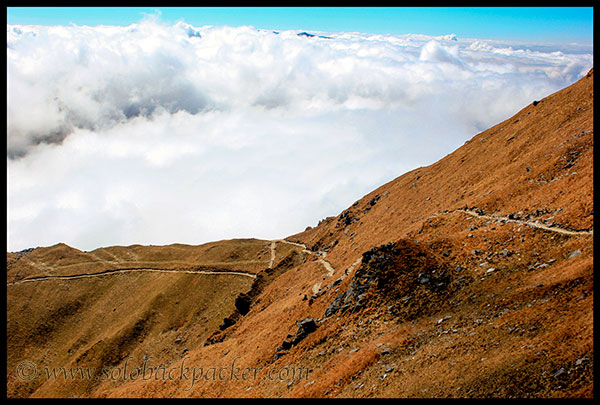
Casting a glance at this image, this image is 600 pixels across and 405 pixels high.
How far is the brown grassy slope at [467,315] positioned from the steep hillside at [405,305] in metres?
0.12

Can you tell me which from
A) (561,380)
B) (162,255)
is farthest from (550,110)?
(162,255)

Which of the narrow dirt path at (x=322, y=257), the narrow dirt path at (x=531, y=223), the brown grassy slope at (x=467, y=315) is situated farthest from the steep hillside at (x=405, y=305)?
the narrow dirt path at (x=322, y=257)

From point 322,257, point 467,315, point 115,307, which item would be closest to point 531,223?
point 467,315

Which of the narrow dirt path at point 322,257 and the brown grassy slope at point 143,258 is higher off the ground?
the brown grassy slope at point 143,258

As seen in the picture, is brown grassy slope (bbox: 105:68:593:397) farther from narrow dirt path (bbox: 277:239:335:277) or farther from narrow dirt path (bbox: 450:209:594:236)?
narrow dirt path (bbox: 277:239:335:277)

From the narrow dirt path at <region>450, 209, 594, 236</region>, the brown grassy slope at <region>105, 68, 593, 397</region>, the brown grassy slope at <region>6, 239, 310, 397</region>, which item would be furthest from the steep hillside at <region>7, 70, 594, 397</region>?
the brown grassy slope at <region>6, 239, 310, 397</region>

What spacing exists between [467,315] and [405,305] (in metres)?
5.01

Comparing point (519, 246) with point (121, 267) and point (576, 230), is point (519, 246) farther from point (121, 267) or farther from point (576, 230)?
point (121, 267)

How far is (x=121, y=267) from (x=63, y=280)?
13189 mm

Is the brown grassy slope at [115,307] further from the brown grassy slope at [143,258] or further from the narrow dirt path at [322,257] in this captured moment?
the narrow dirt path at [322,257]

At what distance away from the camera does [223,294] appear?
71.7 meters

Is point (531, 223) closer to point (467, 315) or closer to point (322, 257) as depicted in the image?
point (467, 315)

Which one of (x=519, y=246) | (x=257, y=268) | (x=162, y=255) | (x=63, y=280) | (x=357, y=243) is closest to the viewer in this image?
(x=519, y=246)

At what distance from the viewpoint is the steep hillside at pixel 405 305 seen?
21.1 metres
